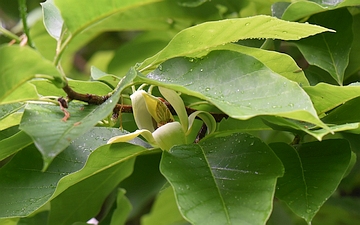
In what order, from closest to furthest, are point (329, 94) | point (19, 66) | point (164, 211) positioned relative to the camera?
point (19, 66) < point (329, 94) < point (164, 211)

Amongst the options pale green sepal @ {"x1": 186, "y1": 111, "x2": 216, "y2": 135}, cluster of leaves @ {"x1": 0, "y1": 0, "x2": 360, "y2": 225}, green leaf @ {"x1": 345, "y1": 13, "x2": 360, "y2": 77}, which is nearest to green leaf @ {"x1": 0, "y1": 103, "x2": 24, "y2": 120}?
cluster of leaves @ {"x1": 0, "y1": 0, "x2": 360, "y2": 225}

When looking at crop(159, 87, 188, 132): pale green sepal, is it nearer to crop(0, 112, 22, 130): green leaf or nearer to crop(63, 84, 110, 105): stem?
crop(63, 84, 110, 105): stem

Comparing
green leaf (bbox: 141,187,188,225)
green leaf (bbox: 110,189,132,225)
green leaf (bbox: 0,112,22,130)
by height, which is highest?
green leaf (bbox: 0,112,22,130)

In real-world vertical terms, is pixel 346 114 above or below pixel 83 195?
above

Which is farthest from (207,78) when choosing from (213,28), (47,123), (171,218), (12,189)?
(171,218)

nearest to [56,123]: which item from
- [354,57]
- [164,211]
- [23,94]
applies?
[23,94]

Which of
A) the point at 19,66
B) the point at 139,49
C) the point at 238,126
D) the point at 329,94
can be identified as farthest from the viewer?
the point at 139,49

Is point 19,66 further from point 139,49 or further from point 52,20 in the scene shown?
point 139,49
